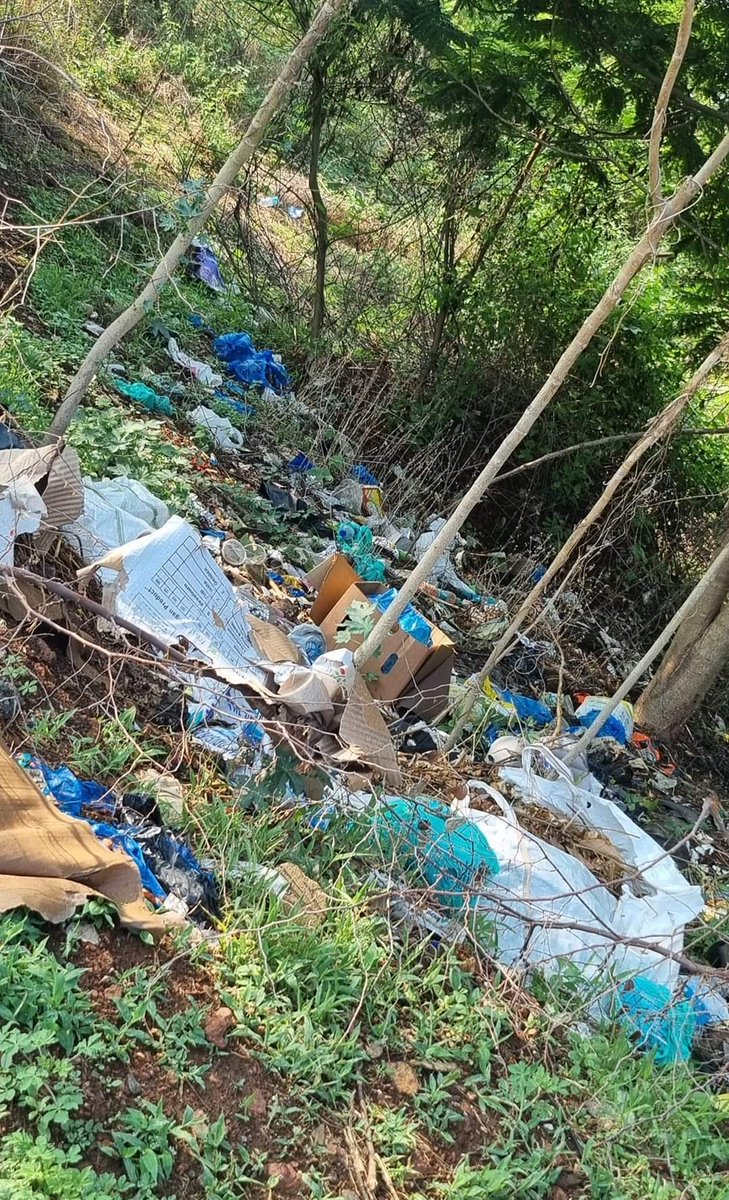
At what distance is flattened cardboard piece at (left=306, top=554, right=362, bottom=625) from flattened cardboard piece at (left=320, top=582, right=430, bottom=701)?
0.26 feet

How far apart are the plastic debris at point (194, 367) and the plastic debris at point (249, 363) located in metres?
0.38

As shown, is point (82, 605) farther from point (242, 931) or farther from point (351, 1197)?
point (351, 1197)

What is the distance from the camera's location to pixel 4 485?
2.82 m

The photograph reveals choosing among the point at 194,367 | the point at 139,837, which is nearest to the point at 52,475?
the point at 139,837

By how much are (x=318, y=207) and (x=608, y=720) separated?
4.25m

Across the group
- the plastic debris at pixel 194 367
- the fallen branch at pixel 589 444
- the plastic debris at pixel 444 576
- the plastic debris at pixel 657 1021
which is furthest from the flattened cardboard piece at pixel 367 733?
the plastic debris at pixel 194 367

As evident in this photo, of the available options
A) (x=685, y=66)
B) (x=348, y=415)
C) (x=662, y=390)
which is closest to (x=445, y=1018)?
(x=348, y=415)

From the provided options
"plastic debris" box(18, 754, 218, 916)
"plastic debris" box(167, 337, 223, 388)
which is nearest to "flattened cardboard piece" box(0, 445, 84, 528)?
"plastic debris" box(18, 754, 218, 916)

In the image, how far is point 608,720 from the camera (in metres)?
4.60

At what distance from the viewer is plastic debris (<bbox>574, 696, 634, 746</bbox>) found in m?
4.60

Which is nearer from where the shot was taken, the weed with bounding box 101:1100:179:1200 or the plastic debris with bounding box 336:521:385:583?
the weed with bounding box 101:1100:179:1200

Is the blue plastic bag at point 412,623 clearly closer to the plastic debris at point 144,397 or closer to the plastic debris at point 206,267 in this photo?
the plastic debris at point 144,397

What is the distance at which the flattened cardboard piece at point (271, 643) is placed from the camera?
127 inches

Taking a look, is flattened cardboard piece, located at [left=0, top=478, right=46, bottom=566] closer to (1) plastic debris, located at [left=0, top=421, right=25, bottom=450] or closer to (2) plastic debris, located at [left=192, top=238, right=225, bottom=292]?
(1) plastic debris, located at [left=0, top=421, right=25, bottom=450]
